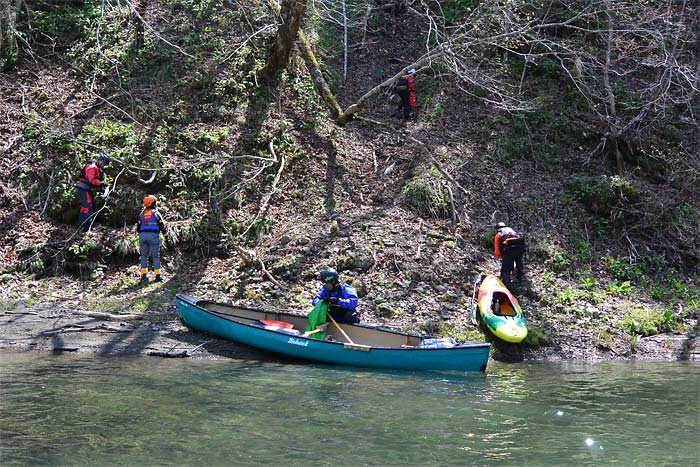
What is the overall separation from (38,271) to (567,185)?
12062 mm

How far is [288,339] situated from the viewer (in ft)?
36.7

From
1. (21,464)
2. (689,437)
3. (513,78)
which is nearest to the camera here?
(21,464)

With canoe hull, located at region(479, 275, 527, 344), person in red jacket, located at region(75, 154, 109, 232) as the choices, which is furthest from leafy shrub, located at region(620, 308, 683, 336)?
person in red jacket, located at region(75, 154, 109, 232)

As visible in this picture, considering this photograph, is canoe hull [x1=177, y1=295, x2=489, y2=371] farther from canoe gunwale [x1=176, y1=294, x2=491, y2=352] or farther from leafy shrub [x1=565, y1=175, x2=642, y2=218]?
leafy shrub [x1=565, y1=175, x2=642, y2=218]

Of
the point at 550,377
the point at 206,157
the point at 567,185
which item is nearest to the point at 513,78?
the point at 567,185

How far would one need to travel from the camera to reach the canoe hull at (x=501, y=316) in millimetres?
12023

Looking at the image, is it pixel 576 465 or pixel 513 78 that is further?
pixel 513 78

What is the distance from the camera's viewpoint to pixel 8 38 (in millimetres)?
17875

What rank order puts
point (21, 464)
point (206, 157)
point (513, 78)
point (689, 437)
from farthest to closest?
point (513, 78) → point (206, 157) → point (689, 437) → point (21, 464)

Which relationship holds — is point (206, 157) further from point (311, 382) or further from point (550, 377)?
point (550, 377)

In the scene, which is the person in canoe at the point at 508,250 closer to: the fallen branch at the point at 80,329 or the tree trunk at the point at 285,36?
the fallen branch at the point at 80,329

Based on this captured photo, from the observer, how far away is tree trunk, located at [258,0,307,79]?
54.7 feet

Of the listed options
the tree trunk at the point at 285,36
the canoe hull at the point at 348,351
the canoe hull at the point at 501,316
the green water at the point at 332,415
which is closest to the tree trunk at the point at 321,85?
the tree trunk at the point at 285,36

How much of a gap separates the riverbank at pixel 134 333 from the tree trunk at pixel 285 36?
7.23 metres
